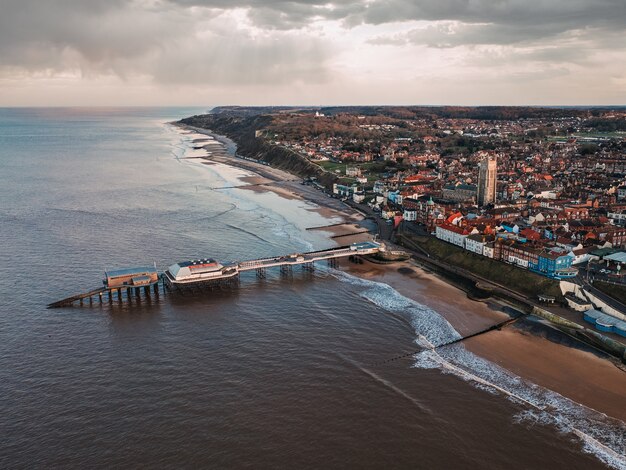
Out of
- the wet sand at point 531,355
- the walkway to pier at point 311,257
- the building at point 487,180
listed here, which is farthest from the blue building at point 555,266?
the building at point 487,180

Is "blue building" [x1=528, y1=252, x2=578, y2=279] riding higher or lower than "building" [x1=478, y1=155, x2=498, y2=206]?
lower

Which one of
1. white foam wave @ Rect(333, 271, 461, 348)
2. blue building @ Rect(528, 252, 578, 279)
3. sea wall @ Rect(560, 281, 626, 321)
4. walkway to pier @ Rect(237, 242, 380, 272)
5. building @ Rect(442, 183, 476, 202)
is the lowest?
white foam wave @ Rect(333, 271, 461, 348)

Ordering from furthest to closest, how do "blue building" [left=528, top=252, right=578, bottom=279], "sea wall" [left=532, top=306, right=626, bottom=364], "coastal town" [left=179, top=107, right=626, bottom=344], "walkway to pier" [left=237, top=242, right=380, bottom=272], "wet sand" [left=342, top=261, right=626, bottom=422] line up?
"walkway to pier" [left=237, top=242, right=380, bottom=272]
"coastal town" [left=179, top=107, right=626, bottom=344]
"blue building" [left=528, top=252, right=578, bottom=279]
"sea wall" [left=532, top=306, right=626, bottom=364]
"wet sand" [left=342, top=261, right=626, bottom=422]

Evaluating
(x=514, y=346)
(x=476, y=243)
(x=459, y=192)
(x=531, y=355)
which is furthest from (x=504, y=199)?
(x=531, y=355)

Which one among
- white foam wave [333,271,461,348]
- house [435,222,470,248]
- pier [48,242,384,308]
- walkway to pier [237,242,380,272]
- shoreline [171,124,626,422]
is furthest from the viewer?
house [435,222,470,248]

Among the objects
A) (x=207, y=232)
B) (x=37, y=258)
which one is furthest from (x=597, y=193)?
(x=37, y=258)

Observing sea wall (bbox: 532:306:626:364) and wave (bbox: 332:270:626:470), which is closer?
wave (bbox: 332:270:626:470)

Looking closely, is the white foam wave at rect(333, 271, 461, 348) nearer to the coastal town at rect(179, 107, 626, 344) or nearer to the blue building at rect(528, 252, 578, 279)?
the coastal town at rect(179, 107, 626, 344)

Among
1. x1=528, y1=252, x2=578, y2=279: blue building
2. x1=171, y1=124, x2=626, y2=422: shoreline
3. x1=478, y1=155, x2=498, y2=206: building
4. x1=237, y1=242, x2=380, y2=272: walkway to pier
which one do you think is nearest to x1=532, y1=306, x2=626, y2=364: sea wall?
x1=171, y1=124, x2=626, y2=422: shoreline
